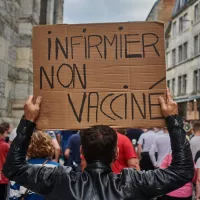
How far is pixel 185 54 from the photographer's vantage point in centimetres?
4050

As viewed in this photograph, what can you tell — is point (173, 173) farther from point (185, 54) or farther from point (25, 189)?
point (185, 54)

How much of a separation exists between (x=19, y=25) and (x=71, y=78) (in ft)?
25.5

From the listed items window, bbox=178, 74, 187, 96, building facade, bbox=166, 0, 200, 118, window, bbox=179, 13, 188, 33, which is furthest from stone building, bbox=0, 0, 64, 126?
window, bbox=178, 74, 187, 96

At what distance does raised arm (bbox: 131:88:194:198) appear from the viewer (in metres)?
2.12

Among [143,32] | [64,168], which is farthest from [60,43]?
[64,168]

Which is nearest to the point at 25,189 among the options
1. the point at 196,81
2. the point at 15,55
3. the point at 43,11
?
the point at 15,55

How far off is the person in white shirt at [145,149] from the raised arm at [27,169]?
6.16 m

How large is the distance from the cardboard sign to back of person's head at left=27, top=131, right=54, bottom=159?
52.0 inches

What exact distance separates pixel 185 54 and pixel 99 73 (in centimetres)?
3907

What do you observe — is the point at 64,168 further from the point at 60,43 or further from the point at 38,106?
the point at 60,43

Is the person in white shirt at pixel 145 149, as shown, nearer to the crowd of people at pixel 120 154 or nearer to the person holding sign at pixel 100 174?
the crowd of people at pixel 120 154

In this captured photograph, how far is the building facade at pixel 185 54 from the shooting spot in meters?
37.3

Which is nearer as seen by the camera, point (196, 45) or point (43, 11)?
point (43, 11)

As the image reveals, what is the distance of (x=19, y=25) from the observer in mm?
10047
